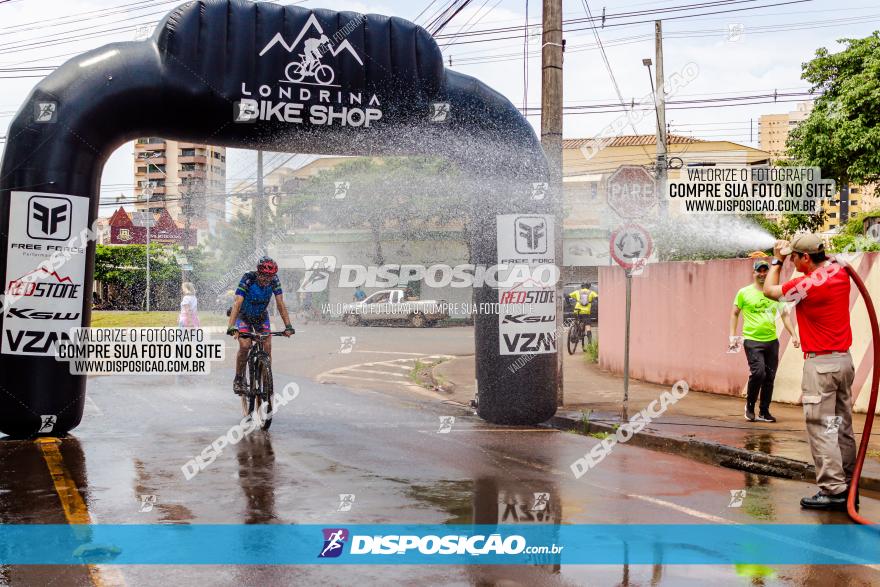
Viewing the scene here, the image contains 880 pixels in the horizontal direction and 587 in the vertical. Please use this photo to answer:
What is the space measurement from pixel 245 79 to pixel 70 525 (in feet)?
18.4

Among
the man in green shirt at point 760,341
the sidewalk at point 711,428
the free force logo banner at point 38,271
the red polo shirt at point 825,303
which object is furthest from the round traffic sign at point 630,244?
the free force logo banner at point 38,271

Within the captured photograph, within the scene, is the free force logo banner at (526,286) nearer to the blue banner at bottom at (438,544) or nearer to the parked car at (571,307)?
the blue banner at bottom at (438,544)

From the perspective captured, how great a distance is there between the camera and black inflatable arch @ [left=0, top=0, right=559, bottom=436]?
33.1 feet

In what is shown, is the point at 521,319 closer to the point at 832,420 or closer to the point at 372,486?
the point at 372,486

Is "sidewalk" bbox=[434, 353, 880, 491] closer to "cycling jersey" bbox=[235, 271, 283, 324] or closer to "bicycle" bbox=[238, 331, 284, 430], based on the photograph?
"bicycle" bbox=[238, 331, 284, 430]

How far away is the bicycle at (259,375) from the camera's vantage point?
11.4 m

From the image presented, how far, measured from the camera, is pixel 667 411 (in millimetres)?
12820

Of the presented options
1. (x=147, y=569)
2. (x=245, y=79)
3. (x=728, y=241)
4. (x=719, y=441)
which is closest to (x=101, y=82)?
(x=245, y=79)

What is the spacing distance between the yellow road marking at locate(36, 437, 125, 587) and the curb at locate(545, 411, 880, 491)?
6020 millimetres

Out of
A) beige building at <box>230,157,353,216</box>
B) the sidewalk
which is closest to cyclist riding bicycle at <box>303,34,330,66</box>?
the sidewalk

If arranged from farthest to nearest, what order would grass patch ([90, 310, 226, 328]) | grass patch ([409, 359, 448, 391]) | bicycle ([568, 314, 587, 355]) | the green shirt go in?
grass patch ([90, 310, 226, 328]), bicycle ([568, 314, 587, 355]), grass patch ([409, 359, 448, 391]), the green shirt

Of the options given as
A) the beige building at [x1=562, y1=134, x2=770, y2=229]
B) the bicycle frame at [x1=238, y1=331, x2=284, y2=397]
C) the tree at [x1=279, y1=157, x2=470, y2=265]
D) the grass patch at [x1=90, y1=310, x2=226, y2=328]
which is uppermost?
the beige building at [x1=562, y1=134, x2=770, y2=229]

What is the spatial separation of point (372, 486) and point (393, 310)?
96.8ft

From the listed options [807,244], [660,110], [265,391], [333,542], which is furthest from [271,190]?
[333,542]
